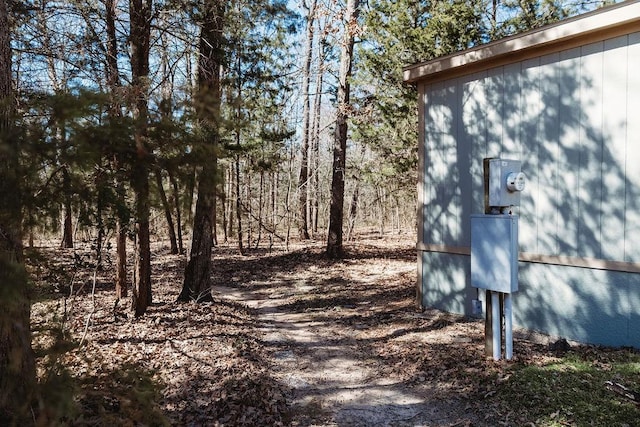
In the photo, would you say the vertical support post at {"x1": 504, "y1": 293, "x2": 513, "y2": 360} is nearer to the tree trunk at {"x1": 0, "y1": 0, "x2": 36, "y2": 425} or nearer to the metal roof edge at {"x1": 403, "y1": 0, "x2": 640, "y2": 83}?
the metal roof edge at {"x1": 403, "y1": 0, "x2": 640, "y2": 83}

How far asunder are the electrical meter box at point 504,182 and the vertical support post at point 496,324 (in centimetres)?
99

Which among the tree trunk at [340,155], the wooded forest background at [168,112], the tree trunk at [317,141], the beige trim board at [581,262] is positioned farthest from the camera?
the tree trunk at [317,141]

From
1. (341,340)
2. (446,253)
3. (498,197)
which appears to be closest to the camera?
(498,197)

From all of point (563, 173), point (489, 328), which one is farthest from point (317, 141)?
point (489, 328)

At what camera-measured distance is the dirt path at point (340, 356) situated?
3852 mm

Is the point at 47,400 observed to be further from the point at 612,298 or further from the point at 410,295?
the point at 410,295

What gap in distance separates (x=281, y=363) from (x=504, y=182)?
10.5 feet

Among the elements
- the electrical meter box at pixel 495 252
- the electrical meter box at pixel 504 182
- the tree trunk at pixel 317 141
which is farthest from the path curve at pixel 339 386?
the tree trunk at pixel 317 141

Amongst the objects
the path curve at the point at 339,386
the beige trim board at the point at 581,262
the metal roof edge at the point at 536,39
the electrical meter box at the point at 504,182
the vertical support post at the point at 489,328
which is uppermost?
the metal roof edge at the point at 536,39

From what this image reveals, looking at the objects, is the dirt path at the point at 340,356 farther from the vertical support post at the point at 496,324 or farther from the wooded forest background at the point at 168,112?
the wooded forest background at the point at 168,112

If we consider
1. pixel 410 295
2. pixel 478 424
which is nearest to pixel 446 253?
pixel 410 295

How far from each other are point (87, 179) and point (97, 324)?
15.2 ft

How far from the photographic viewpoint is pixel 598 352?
4734 mm

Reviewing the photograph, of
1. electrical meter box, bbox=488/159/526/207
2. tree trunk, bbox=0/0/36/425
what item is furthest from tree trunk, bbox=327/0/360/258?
tree trunk, bbox=0/0/36/425
